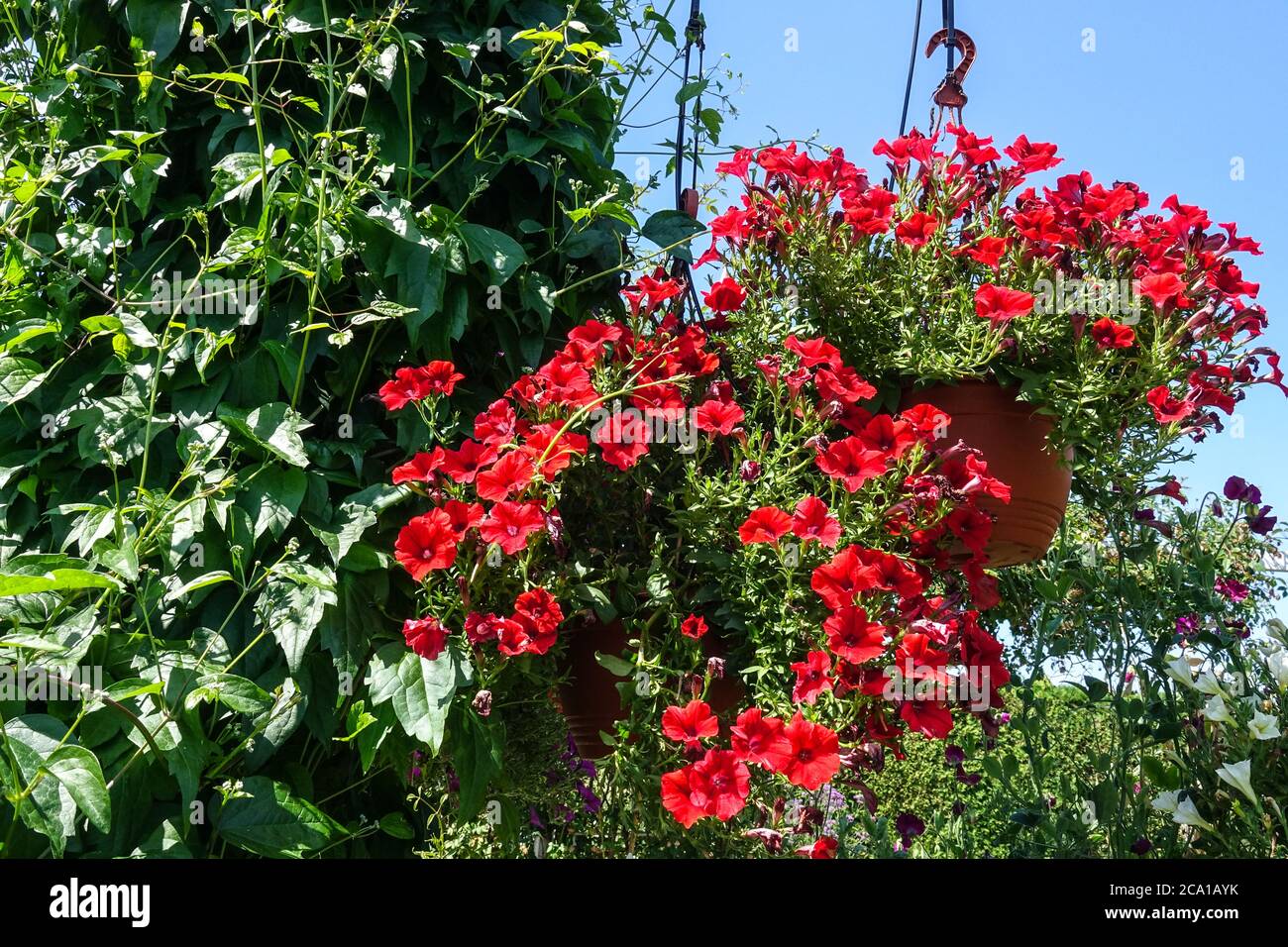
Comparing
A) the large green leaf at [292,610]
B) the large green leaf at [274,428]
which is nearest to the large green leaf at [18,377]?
the large green leaf at [274,428]

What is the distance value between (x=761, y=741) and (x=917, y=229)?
0.81 meters

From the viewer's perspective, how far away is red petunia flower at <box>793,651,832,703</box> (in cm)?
132

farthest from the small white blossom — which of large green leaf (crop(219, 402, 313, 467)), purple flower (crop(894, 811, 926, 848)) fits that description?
large green leaf (crop(219, 402, 313, 467))

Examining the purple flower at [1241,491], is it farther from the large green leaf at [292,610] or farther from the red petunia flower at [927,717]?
the large green leaf at [292,610]

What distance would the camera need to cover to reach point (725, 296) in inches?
66.9

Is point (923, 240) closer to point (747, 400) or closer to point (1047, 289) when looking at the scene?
point (1047, 289)

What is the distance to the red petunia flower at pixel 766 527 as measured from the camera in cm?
139

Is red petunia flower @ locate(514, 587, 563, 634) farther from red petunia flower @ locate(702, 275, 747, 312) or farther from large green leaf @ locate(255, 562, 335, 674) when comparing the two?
red petunia flower @ locate(702, 275, 747, 312)

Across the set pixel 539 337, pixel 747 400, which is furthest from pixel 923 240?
pixel 539 337

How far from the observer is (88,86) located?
187 centimetres

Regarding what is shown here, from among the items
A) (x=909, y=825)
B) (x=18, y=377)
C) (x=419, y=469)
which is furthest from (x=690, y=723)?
(x=18, y=377)

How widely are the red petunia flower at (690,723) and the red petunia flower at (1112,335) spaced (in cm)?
79
